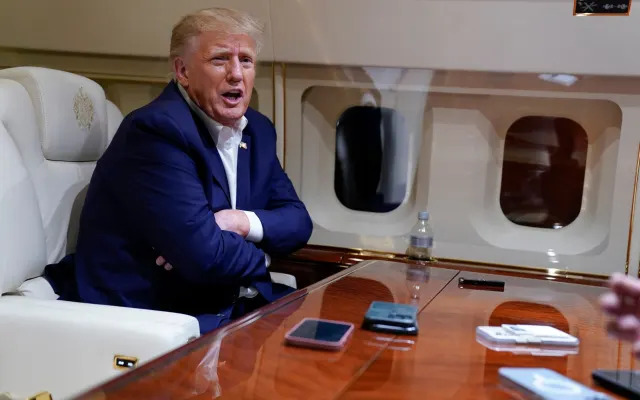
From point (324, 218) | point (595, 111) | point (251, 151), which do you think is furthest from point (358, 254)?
point (595, 111)

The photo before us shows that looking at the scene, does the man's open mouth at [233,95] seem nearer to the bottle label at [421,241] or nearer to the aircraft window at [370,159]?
the aircraft window at [370,159]

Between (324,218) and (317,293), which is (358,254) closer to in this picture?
(324,218)

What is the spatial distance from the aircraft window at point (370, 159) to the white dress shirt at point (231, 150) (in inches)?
27.8

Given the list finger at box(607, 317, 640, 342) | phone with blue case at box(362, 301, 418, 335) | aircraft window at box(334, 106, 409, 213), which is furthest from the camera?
aircraft window at box(334, 106, 409, 213)

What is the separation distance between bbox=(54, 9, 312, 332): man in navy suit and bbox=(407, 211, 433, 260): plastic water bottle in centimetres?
56

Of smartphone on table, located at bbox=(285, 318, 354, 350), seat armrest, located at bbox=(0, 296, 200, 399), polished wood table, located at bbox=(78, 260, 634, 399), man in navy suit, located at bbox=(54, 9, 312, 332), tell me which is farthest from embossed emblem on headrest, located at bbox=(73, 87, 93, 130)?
smartphone on table, located at bbox=(285, 318, 354, 350)

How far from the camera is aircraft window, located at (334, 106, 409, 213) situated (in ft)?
8.74

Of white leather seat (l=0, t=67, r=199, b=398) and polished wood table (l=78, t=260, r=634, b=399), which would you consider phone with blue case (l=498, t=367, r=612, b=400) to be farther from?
white leather seat (l=0, t=67, r=199, b=398)

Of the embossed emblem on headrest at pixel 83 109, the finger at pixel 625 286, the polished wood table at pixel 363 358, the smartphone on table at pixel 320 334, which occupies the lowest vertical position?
the polished wood table at pixel 363 358

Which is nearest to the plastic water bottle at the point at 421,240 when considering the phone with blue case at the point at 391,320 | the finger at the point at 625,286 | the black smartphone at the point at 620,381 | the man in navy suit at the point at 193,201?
the man in navy suit at the point at 193,201

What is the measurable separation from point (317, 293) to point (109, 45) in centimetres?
162

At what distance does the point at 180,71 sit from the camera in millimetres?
2041

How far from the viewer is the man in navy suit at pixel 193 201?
68.3 inches

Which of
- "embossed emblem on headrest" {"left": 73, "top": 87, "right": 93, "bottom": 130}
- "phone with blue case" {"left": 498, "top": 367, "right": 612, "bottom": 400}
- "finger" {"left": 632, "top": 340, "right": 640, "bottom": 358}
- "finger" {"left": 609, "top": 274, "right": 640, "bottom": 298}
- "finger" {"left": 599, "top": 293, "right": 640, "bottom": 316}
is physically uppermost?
"embossed emblem on headrest" {"left": 73, "top": 87, "right": 93, "bottom": 130}
